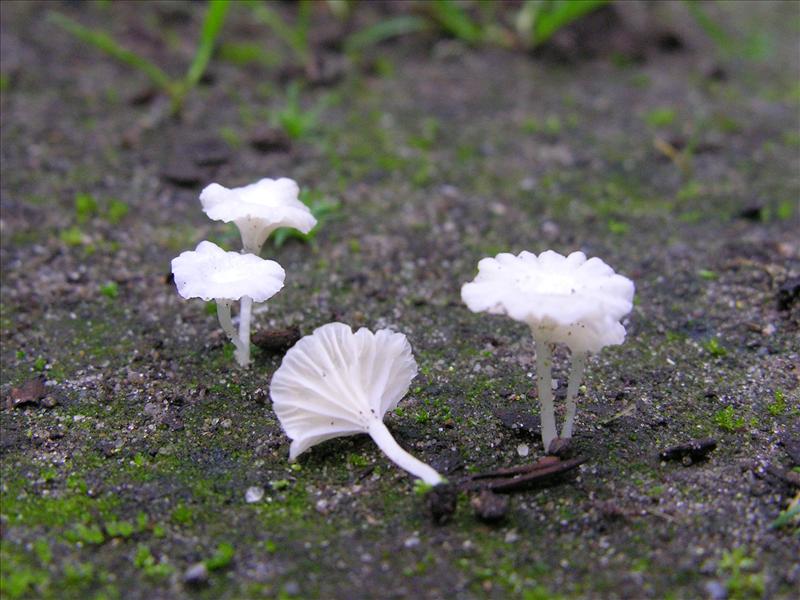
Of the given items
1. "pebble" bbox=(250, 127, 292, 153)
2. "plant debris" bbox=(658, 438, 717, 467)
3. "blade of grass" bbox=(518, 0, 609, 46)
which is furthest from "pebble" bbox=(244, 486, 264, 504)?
"blade of grass" bbox=(518, 0, 609, 46)

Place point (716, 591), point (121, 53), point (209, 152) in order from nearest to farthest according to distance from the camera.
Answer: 1. point (716, 591)
2. point (209, 152)
3. point (121, 53)

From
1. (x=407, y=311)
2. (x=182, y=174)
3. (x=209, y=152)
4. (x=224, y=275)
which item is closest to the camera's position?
(x=224, y=275)

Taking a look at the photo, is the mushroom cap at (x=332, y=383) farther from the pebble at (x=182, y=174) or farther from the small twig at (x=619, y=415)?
the pebble at (x=182, y=174)

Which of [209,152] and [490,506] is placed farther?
[209,152]

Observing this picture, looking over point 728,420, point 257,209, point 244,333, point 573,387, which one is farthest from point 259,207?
point 728,420

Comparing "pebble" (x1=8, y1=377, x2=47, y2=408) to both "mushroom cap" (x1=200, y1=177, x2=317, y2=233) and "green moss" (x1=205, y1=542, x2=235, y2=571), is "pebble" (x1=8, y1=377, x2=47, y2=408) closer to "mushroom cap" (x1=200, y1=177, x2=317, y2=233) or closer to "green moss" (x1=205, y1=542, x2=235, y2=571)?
"mushroom cap" (x1=200, y1=177, x2=317, y2=233)

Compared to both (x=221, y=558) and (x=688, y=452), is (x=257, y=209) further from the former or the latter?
(x=688, y=452)

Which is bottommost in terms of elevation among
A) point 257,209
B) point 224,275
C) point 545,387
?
point 545,387

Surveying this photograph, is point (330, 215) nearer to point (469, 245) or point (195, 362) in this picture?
point (469, 245)

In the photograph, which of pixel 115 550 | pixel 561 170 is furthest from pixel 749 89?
pixel 115 550
